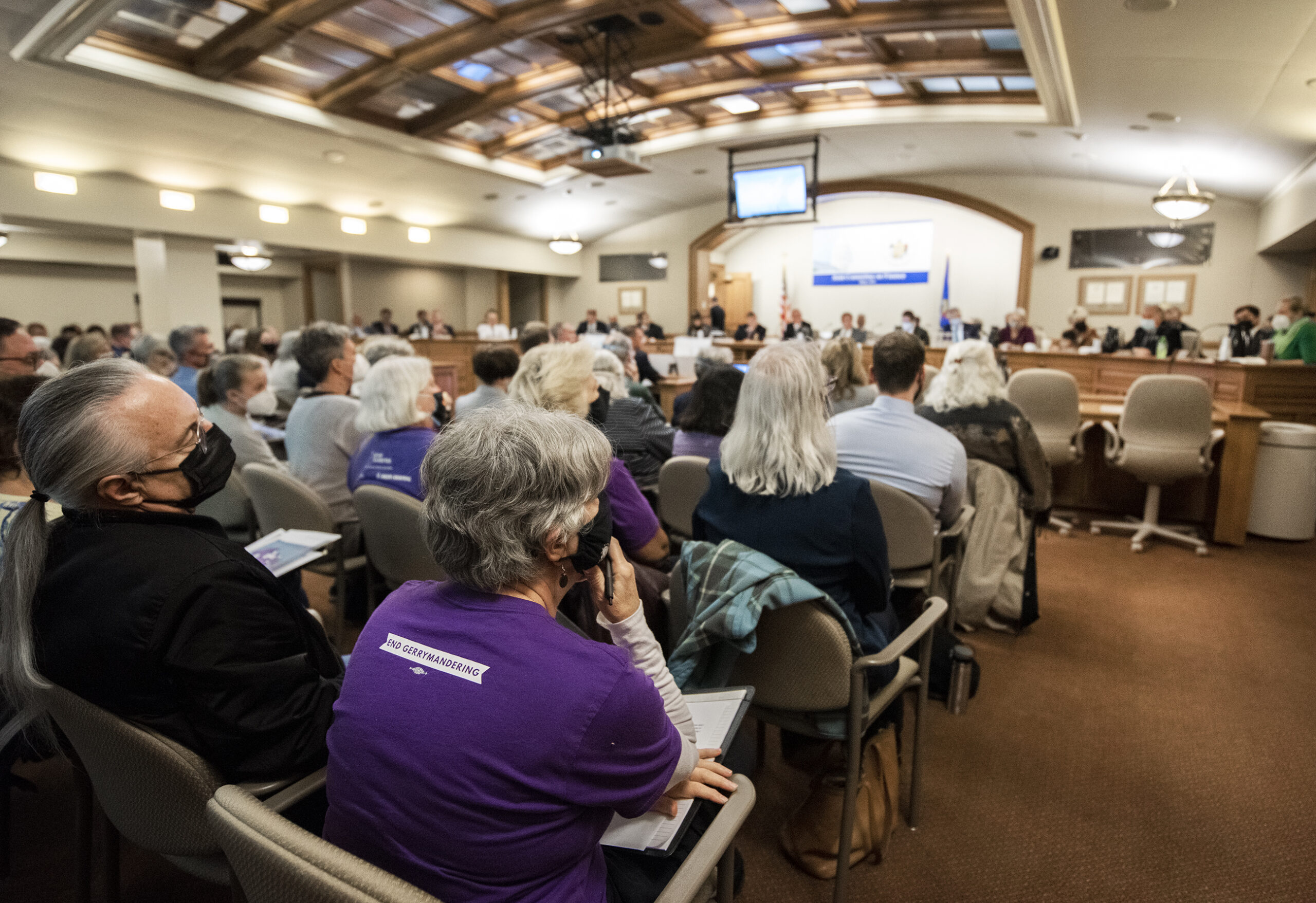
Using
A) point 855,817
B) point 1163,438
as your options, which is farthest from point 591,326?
point 855,817

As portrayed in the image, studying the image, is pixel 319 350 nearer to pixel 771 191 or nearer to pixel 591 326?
pixel 771 191

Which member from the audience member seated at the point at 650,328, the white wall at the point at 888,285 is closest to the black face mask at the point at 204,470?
the white wall at the point at 888,285

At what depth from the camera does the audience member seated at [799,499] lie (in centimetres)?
160

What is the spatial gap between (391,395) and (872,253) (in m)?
12.6

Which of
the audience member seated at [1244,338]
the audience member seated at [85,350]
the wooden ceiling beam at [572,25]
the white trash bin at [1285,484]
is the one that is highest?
the wooden ceiling beam at [572,25]

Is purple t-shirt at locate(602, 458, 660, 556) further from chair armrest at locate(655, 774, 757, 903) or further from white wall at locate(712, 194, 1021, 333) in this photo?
white wall at locate(712, 194, 1021, 333)

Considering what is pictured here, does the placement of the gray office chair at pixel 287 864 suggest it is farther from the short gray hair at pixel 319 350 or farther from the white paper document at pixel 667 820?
the short gray hair at pixel 319 350

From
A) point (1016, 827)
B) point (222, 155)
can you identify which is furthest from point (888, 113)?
point (1016, 827)

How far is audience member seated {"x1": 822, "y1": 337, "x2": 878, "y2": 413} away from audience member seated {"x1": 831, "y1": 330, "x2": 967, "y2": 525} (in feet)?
3.37

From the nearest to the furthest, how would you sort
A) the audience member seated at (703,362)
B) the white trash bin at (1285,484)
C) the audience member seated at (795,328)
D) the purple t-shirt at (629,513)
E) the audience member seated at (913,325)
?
the purple t-shirt at (629,513) → the audience member seated at (703,362) → the white trash bin at (1285,484) → the audience member seated at (913,325) → the audience member seated at (795,328)

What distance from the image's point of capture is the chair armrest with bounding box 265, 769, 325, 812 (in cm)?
109

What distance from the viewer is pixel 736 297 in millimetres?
15109

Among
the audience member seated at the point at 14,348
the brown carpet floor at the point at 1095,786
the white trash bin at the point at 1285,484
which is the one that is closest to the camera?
the brown carpet floor at the point at 1095,786

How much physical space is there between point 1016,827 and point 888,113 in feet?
29.1
